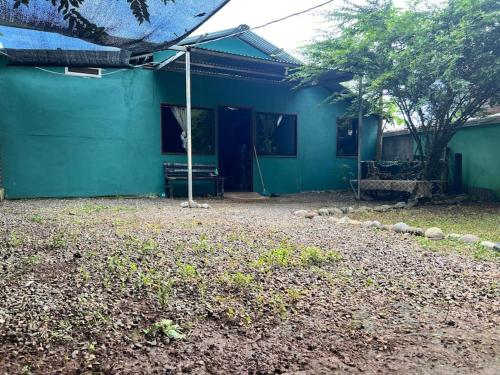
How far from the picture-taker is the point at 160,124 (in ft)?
28.3

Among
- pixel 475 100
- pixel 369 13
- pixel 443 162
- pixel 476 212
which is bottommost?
pixel 476 212

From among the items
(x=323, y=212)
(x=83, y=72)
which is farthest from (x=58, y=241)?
(x=83, y=72)

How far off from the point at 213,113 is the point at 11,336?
789 centimetres

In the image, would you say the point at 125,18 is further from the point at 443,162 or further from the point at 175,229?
the point at 443,162

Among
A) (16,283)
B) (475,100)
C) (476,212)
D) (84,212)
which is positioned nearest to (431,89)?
(475,100)

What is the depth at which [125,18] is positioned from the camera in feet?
11.0

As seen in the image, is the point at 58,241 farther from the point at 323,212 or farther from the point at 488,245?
the point at 323,212

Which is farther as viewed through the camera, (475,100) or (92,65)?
(475,100)

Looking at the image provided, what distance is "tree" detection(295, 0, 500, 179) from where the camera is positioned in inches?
241

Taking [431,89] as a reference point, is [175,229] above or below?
below

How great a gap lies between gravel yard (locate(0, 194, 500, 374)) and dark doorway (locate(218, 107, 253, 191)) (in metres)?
6.80

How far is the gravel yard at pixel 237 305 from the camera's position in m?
1.73

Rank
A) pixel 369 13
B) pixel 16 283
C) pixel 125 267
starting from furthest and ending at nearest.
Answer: pixel 369 13, pixel 125 267, pixel 16 283

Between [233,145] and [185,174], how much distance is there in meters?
2.99
